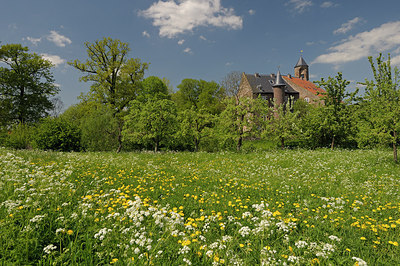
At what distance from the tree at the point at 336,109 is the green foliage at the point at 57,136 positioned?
1106 inches

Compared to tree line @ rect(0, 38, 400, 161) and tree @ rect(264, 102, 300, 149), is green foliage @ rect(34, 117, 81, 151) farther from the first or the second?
tree @ rect(264, 102, 300, 149)

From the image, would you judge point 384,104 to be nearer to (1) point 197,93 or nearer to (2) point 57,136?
(2) point 57,136

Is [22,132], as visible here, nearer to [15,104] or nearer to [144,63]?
[15,104]

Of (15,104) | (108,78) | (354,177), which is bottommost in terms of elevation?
(354,177)

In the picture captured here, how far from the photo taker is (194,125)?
2658 centimetres

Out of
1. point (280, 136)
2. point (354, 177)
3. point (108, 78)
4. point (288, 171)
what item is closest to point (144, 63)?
point (108, 78)

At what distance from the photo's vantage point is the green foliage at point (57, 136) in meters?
22.0

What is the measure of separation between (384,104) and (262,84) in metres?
48.6

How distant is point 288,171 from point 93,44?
3108cm

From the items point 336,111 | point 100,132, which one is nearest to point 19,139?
point 100,132

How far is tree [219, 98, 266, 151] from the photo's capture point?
75.7 feet

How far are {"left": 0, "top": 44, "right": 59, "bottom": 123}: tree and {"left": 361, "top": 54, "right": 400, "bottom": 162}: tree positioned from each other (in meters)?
41.7

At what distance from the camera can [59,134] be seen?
22469mm

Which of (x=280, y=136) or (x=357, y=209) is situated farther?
(x=280, y=136)
